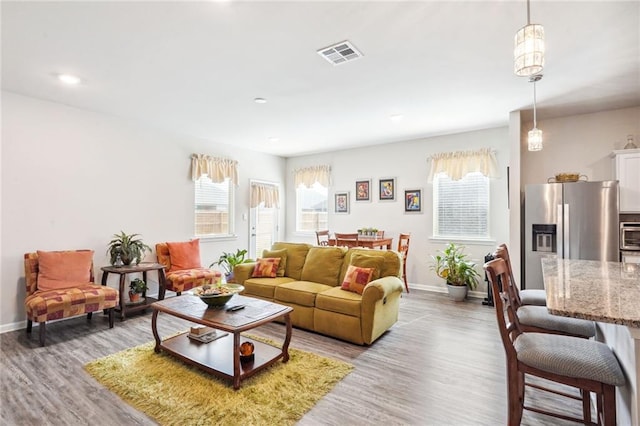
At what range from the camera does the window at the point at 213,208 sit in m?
5.67

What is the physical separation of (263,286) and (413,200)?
10.5 feet

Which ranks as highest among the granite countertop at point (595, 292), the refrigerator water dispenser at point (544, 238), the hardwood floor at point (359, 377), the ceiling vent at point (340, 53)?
the ceiling vent at point (340, 53)

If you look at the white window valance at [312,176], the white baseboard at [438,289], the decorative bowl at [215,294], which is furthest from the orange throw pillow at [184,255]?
the white baseboard at [438,289]

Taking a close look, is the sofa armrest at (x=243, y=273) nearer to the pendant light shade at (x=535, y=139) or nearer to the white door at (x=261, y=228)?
the white door at (x=261, y=228)

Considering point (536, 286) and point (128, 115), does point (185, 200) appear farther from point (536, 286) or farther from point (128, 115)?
point (536, 286)

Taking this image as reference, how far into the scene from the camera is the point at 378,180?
20.3ft

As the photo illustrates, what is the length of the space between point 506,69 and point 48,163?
5.21 metres

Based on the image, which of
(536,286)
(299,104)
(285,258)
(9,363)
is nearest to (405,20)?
(299,104)

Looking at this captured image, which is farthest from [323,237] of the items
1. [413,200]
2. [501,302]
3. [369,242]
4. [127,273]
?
[501,302]

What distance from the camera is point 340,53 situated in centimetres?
271

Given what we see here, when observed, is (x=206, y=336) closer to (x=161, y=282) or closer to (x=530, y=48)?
(x=161, y=282)

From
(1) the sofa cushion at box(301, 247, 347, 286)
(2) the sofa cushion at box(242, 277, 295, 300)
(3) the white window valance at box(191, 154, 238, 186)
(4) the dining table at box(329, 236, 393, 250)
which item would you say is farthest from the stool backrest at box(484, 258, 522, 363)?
(3) the white window valance at box(191, 154, 238, 186)

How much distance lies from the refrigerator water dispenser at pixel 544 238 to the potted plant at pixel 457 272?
1066 millimetres

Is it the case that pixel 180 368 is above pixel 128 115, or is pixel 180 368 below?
below
